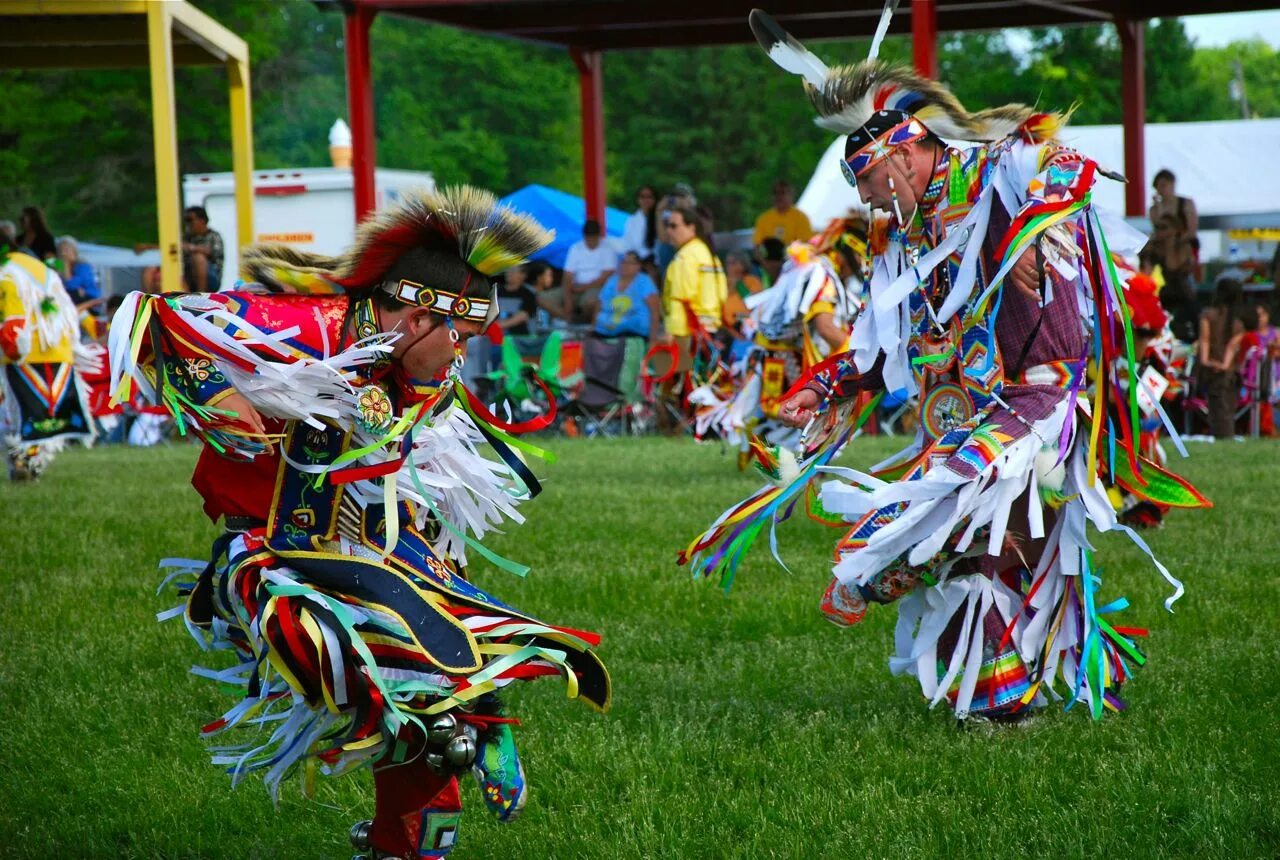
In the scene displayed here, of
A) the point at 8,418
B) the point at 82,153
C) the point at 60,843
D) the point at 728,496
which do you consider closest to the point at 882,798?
the point at 60,843

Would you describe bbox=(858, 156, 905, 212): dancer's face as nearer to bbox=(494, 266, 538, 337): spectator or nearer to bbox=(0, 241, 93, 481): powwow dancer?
bbox=(0, 241, 93, 481): powwow dancer

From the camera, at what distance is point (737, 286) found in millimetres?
13383

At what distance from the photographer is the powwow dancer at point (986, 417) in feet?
13.6

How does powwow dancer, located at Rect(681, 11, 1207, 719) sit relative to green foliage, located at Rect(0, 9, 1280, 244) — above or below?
below

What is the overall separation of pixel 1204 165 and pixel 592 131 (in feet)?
22.9

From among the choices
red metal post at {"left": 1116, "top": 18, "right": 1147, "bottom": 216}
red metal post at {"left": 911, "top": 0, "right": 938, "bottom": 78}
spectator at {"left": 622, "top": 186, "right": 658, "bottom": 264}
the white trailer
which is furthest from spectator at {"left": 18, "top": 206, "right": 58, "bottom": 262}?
red metal post at {"left": 1116, "top": 18, "right": 1147, "bottom": 216}

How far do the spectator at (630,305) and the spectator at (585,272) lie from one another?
608mm

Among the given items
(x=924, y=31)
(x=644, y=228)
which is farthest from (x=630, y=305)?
(x=924, y=31)

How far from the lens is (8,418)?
410 inches

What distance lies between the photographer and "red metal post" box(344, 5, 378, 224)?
45.3 feet

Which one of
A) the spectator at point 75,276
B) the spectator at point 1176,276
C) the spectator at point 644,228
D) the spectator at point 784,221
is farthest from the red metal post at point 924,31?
the spectator at point 75,276

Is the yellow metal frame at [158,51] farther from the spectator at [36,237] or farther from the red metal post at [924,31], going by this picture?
the red metal post at [924,31]

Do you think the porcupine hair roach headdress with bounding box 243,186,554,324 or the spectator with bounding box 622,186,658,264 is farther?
the spectator with bounding box 622,186,658,264

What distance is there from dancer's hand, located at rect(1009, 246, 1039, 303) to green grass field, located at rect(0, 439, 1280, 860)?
1166mm
